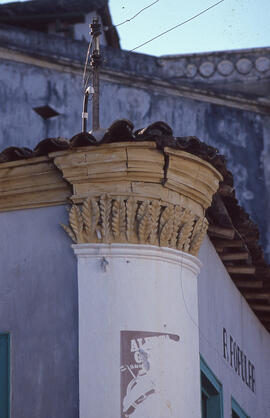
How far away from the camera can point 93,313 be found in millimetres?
9602

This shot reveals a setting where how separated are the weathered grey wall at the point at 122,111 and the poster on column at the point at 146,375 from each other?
1027 centimetres

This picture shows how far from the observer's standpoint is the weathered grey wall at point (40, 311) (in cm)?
960

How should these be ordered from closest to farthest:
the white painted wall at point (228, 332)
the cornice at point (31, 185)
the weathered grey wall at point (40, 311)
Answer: the weathered grey wall at point (40, 311), the cornice at point (31, 185), the white painted wall at point (228, 332)

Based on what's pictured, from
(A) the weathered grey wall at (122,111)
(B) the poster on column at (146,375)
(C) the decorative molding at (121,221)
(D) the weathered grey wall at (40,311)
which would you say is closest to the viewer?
(B) the poster on column at (146,375)

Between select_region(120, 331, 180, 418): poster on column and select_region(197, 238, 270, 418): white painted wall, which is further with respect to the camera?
select_region(197, 238, 270, 418): white painted wall

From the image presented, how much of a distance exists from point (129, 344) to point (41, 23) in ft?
50.9

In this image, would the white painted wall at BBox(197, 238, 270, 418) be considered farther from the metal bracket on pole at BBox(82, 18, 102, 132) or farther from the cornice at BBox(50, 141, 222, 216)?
the metal bracket on pole at BBox(82, 18, 102, 132)

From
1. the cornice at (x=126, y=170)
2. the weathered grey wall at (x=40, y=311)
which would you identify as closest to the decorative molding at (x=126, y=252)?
the weathered grey wall at (x=40, y=311)

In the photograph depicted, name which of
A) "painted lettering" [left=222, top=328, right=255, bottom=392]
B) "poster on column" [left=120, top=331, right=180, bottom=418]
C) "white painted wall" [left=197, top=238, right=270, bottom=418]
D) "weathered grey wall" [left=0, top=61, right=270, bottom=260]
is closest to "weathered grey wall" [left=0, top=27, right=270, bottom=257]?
"weathered grey wall" [left=0, top=61, right=270, bottom=260]

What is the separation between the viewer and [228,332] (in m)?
12.7

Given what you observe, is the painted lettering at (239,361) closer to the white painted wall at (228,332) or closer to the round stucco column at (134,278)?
the white painted wall at (228,332)

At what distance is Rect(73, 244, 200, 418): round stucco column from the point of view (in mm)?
9344

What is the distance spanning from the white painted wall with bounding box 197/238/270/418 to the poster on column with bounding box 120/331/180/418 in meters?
1.33

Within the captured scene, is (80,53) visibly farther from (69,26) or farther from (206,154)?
(206,154)
